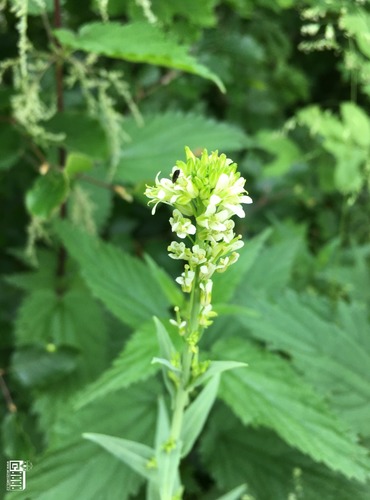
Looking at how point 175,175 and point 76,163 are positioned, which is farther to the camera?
point 76,163

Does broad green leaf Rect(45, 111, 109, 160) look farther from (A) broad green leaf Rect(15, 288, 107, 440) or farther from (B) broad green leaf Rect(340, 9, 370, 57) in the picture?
(B) broad green leaf Rect(340, 9, 370, 57)

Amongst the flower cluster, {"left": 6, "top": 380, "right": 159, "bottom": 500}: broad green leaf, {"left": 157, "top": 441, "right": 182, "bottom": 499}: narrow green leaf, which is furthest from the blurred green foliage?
the flower cluster

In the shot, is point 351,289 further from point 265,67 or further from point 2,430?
point 265,67

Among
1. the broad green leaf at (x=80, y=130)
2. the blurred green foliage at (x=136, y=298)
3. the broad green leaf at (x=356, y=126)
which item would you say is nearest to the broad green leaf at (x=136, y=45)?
the blurred green foliage at (x=136, y=298)

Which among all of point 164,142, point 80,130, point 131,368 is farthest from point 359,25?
point 131,368

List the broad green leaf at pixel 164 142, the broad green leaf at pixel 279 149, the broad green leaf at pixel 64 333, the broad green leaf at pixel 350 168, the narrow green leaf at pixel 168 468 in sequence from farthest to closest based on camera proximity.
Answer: the broad green leaf at pixel 279 149
the broad green leaf at pixel 350 168
the broad green leaf at pixel 164 142
the broad green leaf at pixel 64 333
the narrow green leaf at pixel 168 468

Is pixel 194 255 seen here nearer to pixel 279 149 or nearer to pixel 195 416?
pixel 195 416

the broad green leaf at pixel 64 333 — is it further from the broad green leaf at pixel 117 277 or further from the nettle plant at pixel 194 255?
the nettle plant at pixel 194 255
